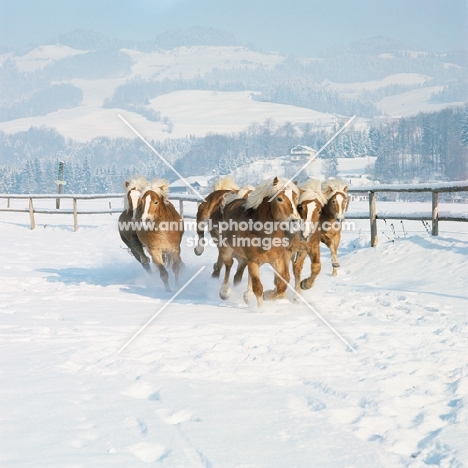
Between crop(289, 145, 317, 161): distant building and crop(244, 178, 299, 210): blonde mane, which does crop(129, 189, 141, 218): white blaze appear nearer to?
crop(244, 178, 299, 210): blonde mane

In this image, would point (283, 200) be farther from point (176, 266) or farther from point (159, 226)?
point (176, 266)

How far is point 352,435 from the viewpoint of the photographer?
11.1 ft

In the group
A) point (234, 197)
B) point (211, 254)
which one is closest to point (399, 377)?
point (234, 197)

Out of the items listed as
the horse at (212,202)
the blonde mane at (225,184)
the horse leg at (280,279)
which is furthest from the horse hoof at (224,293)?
the blonde mane at (225,184)

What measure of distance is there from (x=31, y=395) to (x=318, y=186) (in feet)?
16.3

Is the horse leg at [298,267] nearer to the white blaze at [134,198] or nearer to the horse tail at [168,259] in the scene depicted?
the horse tail at [168,259]

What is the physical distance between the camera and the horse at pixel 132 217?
926 centimetres

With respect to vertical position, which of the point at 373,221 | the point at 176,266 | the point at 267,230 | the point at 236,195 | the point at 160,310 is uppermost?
the point at 236,195

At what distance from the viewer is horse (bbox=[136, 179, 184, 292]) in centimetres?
895

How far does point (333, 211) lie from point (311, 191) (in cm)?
152

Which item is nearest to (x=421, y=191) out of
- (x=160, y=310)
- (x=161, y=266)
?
(x=161, y=266)

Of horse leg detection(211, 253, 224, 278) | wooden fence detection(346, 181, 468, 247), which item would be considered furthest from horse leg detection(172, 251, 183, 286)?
wooden fence detection(346, 181, 468, 247)

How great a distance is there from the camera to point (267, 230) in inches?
279

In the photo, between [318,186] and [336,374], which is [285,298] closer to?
[318,186]
